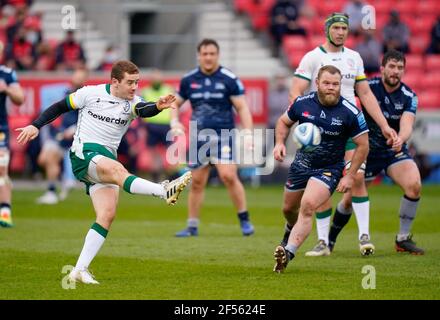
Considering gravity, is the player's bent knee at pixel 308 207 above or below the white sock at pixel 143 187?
below

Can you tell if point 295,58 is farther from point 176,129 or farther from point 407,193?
point 407,193

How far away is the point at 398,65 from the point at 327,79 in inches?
82.2

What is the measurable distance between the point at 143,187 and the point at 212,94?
195 inches

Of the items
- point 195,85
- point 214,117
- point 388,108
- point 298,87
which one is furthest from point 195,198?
point 388,108

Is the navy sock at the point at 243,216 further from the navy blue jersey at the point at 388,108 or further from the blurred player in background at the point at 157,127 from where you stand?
the blurred player in background at the point at 157,127

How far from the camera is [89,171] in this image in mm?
10281

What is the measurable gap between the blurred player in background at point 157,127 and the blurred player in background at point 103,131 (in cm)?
1257

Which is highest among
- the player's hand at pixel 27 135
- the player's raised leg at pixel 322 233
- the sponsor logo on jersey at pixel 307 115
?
the sponsor logo on jersey at pixel 307 115

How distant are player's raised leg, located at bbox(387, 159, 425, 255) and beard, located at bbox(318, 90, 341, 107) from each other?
215 cm

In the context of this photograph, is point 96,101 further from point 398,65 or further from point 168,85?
point 168,85

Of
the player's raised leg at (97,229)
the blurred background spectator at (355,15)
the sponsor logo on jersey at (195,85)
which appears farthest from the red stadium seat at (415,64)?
the player's raised leg at (97,229)

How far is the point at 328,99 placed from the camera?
35.4ft

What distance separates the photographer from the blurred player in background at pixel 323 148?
10.6 metres

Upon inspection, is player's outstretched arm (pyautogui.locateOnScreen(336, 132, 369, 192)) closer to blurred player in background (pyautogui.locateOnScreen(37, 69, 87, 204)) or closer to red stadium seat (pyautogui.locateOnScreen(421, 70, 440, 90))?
blurred player in background (pyautogui.locateOnScreen(37, 69, 87, 204))
